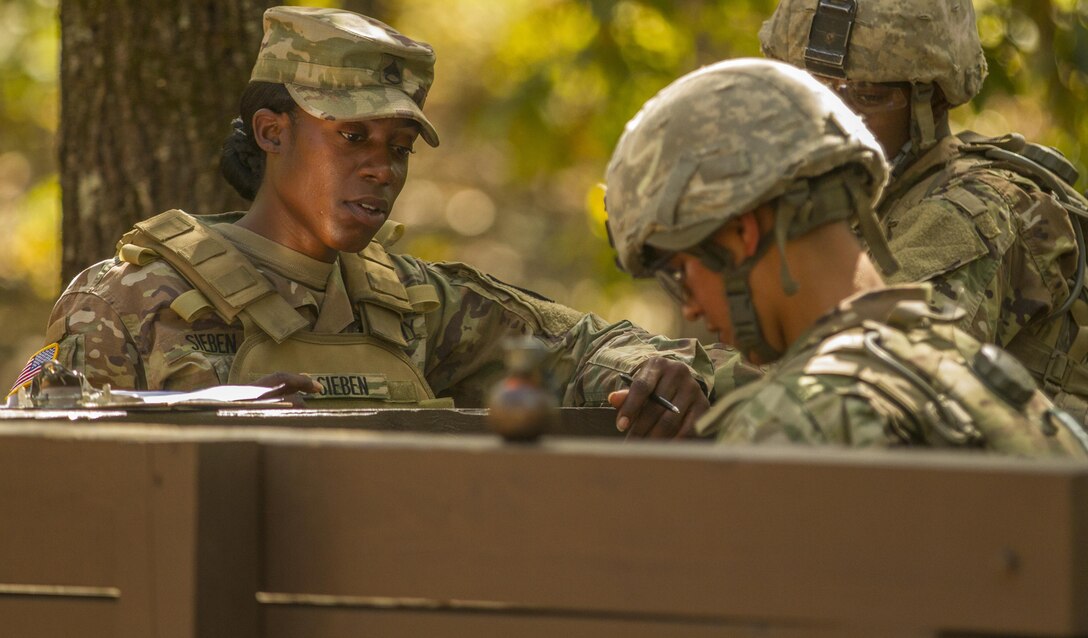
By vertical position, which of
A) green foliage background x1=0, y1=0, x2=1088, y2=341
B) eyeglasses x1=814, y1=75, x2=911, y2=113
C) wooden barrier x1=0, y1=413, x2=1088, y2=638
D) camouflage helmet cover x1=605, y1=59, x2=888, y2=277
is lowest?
green foliage background x1=0, y1=0, x2=1088, y2=341

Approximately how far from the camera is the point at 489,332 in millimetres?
4910

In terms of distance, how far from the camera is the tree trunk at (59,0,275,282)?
529 cm

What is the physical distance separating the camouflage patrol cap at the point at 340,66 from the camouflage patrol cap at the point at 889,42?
1.23 meters

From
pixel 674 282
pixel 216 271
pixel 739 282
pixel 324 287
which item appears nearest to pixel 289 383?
pixel 216 271

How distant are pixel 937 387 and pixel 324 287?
8.48 feet

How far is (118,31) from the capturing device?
5.30 m

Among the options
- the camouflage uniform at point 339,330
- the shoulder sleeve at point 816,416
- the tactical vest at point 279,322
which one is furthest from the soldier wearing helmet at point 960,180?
the shoulder sleeve at point 816,416

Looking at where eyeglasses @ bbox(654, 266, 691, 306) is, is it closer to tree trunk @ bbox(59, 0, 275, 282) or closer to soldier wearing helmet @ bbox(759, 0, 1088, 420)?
soldier wearing helmet @ bbox(759, 0, 1088, 420)

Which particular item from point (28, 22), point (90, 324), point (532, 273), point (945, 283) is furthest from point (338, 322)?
point (532, 273)

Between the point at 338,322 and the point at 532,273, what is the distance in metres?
16.4

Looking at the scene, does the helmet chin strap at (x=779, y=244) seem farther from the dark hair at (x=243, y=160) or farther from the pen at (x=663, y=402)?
the dark hair at (x=243, y=160)

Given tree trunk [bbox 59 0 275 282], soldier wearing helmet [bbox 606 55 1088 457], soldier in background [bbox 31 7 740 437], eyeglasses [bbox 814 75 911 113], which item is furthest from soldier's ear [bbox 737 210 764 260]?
tree trunk [bbox 59 0 275 282]

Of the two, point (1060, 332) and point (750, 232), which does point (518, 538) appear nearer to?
point (750, 232)

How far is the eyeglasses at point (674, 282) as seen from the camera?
9.42 ft
